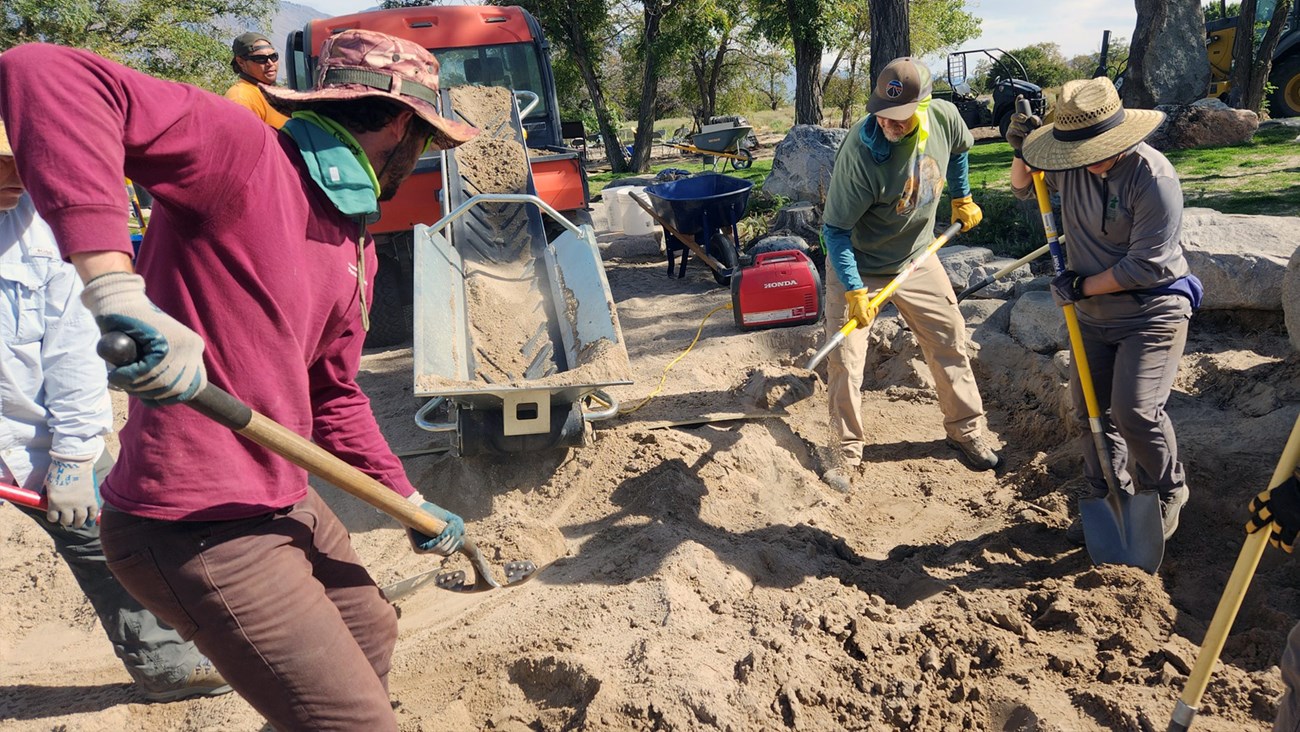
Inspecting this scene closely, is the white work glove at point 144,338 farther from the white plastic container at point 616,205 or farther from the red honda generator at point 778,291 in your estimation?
the white plastic container at point 616,205

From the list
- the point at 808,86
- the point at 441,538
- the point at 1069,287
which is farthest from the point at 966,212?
the point at 808,86

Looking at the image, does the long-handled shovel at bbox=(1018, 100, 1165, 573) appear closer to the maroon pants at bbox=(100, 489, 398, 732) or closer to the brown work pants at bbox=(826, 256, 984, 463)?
the brown work pants at bbox=(826, 256, 984, 463)

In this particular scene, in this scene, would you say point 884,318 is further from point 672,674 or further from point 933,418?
point 672,674

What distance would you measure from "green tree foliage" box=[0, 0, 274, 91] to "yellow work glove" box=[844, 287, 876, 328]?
1769 cm

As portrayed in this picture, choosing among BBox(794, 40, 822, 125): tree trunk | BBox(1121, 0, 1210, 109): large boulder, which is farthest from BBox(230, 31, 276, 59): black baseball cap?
BBox(1121, 0, 1210, 109): large boulder

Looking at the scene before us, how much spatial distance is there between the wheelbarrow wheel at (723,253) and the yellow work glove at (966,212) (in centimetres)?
310

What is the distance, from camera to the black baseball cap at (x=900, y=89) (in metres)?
3.99

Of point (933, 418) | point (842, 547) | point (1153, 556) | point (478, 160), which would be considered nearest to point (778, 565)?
point (842, 547)

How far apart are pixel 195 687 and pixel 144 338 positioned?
2.33m

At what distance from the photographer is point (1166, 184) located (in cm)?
313

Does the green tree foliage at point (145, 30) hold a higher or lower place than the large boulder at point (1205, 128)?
higher

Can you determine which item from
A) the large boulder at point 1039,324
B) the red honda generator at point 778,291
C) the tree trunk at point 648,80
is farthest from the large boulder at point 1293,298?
the tree trunk at point 648,80

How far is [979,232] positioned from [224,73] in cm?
1833

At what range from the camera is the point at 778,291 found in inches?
249
